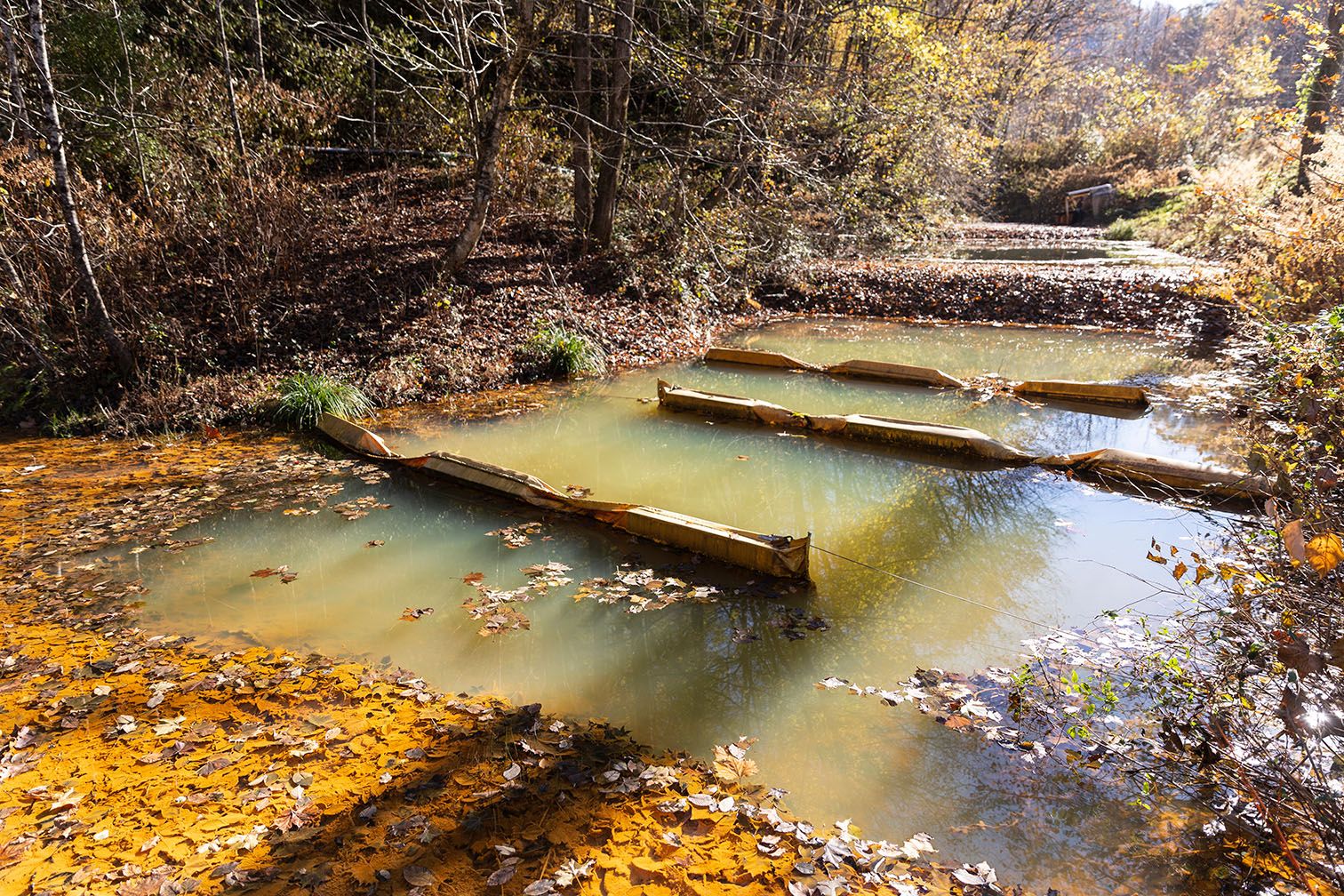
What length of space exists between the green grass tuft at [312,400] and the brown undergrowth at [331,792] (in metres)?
4.34

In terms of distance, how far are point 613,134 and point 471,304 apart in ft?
14.2

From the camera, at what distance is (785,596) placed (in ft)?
16.2

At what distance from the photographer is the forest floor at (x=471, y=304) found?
32.0 feet

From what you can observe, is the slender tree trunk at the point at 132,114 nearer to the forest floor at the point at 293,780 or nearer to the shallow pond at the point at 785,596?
the forest floor at the point at 293,780

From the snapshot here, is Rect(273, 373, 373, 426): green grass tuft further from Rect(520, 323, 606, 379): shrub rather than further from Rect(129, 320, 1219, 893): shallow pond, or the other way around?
Rect(520, 323, 606, 379): shrub

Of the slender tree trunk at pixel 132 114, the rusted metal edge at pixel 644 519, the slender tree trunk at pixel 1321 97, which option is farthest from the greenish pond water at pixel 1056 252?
the slender tree trunk at pixel 132 114

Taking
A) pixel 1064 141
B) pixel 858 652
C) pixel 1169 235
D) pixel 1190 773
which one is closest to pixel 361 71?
pixel 858 652

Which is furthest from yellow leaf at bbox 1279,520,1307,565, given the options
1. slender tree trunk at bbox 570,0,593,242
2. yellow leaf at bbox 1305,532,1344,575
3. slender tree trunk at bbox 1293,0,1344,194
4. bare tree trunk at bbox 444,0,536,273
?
slender tree trunk at bbox 1293,0,1344,194

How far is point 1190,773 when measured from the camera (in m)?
3.10

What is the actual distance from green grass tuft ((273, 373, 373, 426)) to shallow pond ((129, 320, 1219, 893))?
916 mm

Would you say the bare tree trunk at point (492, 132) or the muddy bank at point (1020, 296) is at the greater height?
the bare tree trunk at point (492, 132)

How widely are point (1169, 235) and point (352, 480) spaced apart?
73.8 feet

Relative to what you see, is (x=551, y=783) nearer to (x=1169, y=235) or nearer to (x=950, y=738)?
(x=950, y=738)

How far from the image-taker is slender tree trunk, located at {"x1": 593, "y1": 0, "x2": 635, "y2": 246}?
12.1 meters
